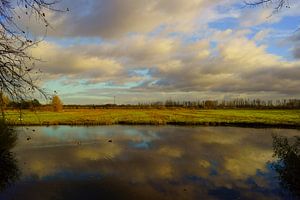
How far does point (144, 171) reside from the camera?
18.7 m

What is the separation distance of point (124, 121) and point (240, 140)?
2492 cm

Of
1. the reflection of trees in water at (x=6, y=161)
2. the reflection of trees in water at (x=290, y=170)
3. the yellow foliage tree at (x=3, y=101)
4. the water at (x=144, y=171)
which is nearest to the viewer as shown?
the yellow foliage tree at (x=3, y=101)

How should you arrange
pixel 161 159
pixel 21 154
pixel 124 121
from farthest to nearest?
pixel 124 121
pixel 21 154
pixel 161 159

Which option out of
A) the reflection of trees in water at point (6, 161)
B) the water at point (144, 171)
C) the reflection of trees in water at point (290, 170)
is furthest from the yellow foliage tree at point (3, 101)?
the reflection of trees in water at point (290, 170)

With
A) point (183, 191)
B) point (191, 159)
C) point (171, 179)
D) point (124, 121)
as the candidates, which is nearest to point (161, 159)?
point (191, 159)

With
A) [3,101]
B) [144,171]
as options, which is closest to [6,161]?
[144,171]

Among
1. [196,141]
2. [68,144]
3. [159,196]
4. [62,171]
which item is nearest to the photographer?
[159,196]

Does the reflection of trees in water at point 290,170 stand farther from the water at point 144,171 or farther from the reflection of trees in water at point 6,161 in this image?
the reflection of trees in water at point 6,161

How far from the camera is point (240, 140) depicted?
32250mm

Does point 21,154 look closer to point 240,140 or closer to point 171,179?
point 171,179

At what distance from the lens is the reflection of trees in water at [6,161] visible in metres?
17.0

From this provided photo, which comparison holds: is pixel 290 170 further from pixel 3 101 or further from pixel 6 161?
pixel 6 161

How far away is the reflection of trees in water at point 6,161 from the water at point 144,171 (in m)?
0.44

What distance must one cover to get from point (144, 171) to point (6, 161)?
826 centimetres
